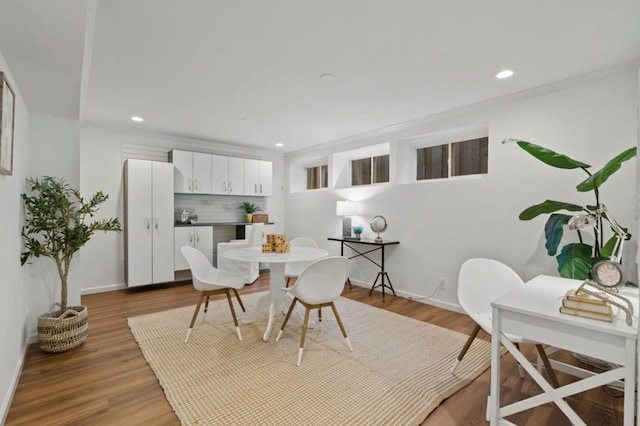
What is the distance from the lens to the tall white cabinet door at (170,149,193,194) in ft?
15.7

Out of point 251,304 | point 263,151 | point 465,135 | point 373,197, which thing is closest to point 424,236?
point 373,197

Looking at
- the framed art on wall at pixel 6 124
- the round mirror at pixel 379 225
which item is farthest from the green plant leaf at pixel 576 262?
the framed art on wall at pixel 6 124

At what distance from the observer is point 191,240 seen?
190 inches

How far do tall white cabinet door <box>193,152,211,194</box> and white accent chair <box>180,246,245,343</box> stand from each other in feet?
7.05

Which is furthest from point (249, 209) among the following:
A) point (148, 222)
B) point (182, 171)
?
point (148, 222)

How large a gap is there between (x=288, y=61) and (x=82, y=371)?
9.33 feet

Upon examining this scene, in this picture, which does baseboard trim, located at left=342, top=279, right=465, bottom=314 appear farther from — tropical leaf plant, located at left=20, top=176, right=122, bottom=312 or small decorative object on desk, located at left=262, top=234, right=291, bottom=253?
tropical leaf plant, located at left=20, top=176, right=122, bottom=312

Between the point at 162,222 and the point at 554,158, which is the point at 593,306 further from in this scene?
the point at 162,222

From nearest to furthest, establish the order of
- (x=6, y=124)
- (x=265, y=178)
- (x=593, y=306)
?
(x=593, y=306)
(x=6, y=124)
(x=265, y=178)

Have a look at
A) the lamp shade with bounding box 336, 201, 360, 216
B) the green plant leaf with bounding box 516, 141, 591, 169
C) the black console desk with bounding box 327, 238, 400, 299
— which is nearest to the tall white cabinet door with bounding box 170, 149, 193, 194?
the lamp shade with bounding box 336, 201, 360, 216

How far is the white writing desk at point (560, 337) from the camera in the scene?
1.19 meters

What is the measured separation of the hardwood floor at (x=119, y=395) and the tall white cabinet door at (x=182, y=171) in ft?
8.04

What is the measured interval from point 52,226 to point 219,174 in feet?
9.20

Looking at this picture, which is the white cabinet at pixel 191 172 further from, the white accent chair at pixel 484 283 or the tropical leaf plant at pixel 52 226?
the white accent chair at pixel 484 283
